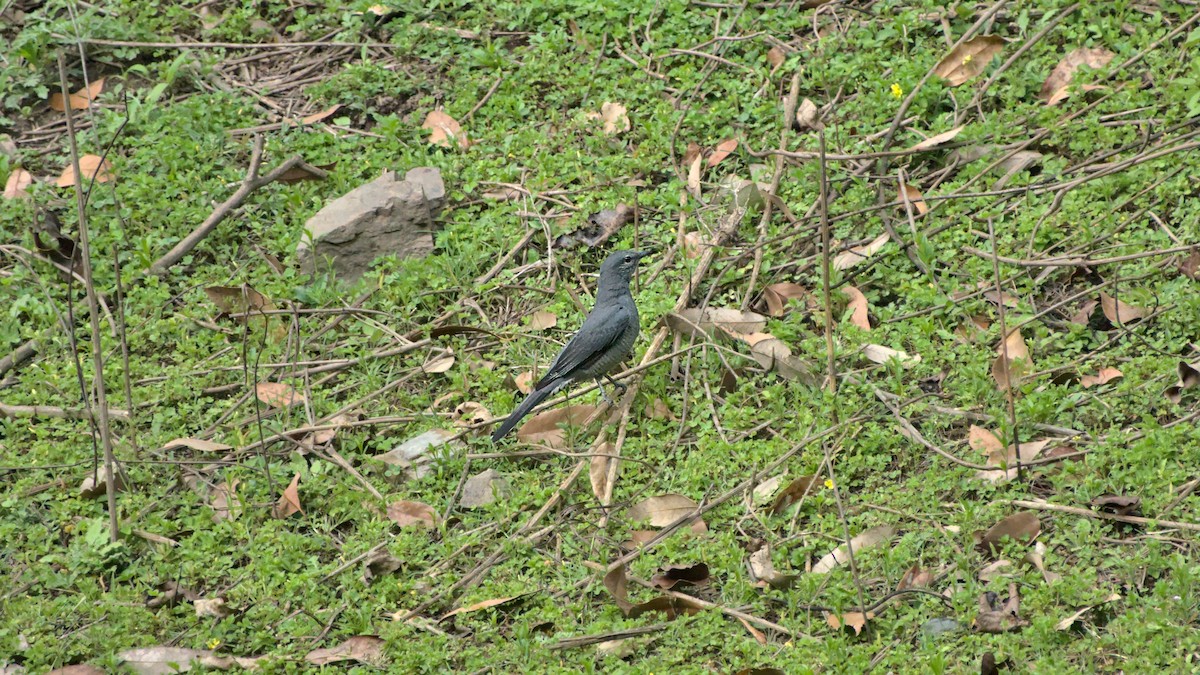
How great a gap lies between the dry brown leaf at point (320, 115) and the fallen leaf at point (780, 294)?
3415 millimetres

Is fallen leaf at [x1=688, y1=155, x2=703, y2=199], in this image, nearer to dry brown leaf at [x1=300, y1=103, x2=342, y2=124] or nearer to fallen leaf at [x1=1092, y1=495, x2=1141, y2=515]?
dry brown leaf at [x1=300, y1=103, x2=342, y2=124]

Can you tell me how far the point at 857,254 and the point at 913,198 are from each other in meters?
0.44

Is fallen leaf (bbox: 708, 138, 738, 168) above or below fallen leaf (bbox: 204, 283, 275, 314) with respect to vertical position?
above

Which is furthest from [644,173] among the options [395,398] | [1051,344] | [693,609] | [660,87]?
[693,609]

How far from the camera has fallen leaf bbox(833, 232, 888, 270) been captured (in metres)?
6.60

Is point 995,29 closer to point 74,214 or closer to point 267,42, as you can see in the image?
point 267,42

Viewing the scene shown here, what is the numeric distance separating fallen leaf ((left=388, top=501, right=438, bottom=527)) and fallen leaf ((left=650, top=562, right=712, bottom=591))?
119cm

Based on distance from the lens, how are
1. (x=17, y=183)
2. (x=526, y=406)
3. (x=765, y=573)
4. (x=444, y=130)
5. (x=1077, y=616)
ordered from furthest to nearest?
(x=17, y=183), (x=444, y=130), (x=526, y=406), (x=765, y=573), (x=1077, y=616)

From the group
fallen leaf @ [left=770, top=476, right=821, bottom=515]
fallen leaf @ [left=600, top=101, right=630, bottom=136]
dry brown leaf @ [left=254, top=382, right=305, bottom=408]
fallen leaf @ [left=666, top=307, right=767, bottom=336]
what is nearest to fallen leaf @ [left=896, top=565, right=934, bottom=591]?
fallen leaf @ [left=770, top=476, right=821, bottom=515]

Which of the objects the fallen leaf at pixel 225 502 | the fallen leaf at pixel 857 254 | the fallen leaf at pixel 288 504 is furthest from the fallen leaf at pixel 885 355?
the fallen leaf at pixel 225 502

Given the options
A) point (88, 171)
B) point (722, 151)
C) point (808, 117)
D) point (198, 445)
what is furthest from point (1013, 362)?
point (88, 171)

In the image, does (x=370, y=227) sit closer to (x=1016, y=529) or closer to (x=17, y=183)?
(x=17, y=183)

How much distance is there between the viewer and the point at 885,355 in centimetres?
597

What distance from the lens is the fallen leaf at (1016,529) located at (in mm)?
4883
